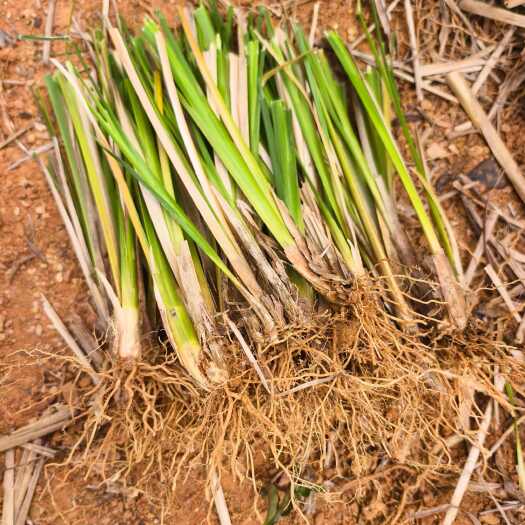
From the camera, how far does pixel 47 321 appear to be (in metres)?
1.42

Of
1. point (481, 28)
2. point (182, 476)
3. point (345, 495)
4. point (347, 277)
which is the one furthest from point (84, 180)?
point (481, 28)

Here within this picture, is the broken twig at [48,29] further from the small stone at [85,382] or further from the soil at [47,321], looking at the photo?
the small stone at [85,382]

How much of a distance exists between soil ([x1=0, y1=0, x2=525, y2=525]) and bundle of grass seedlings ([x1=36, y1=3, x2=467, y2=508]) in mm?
118

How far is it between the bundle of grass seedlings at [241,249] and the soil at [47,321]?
0.12 metres

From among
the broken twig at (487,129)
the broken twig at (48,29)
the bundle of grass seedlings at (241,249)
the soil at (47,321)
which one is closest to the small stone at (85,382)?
the soil at (47,321)

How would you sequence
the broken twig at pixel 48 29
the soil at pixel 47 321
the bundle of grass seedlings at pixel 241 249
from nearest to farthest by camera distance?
the bundle of grass seedlings at pixel 241 249 < the soil at pixel 47 321 < the broken twig at pixel 48 29

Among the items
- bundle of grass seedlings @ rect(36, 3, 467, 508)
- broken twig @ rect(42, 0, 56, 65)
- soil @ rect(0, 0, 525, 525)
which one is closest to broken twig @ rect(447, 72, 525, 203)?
soil @ rect(0, 0, 525, 525)

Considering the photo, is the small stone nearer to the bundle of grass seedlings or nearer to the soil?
the soil

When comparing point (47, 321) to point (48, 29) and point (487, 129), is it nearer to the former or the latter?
point (48, 29)

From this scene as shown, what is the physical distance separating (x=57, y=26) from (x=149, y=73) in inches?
18.4

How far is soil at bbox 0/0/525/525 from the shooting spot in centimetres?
138

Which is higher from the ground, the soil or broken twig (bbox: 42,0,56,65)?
broken twig (bbox: 42,0,56,65)

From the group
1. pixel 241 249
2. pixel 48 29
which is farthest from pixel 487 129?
pixel 48 29

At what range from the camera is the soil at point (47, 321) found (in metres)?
1.38
